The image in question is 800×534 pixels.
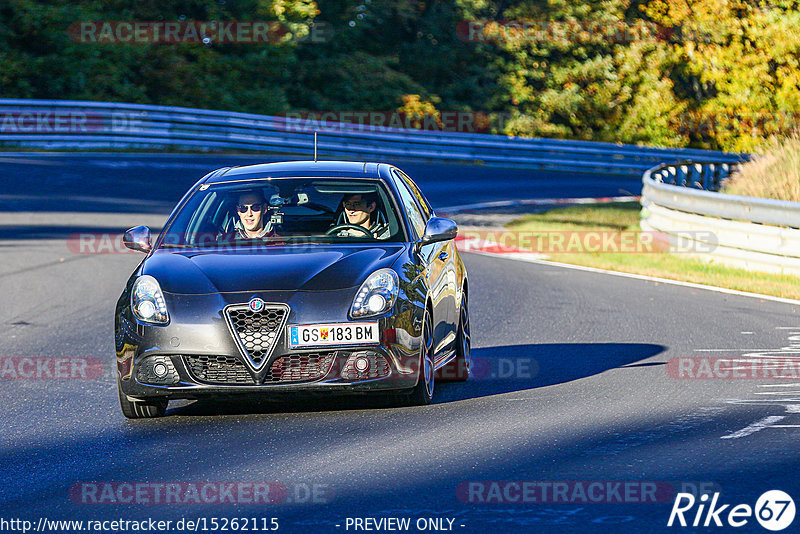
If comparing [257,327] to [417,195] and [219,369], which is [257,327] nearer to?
[219,369]

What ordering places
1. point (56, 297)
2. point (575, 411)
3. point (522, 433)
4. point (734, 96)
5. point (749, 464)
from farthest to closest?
point (734, 96), point (56, 297), point (575, 411), point (522, 433), point (749, 464)

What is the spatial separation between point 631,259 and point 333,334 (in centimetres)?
1115

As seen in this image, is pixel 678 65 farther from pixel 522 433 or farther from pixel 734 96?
pixel 522 433

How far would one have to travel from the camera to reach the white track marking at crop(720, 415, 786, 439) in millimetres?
7230

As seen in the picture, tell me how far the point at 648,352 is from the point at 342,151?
967 inches

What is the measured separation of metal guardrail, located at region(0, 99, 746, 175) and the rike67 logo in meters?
27.9

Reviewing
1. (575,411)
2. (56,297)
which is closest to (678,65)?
(56,297)

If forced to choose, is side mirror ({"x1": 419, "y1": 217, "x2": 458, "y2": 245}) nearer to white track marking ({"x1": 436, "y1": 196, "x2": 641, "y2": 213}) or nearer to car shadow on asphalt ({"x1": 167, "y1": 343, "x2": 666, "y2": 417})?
car shadow on asphalt ({"x1": 167, "y1": 343, "x2": 666, "y2": 417})

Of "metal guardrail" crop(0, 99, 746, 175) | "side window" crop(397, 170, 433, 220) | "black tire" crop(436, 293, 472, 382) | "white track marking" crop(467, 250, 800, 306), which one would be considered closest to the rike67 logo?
"black tire" crop(436, 293, 472, 382)

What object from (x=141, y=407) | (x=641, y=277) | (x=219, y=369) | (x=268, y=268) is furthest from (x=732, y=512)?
(x=641, y=277)

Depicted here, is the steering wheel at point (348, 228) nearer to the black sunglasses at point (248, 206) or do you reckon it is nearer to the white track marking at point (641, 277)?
the black sunglasses at point (248, 206)

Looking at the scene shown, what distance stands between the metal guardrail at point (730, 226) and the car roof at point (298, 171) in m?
→ 7.72

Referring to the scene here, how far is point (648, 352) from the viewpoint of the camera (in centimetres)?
1055

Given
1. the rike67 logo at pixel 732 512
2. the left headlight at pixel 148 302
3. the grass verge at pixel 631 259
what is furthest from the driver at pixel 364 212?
the grass verge at pixel 631 259
